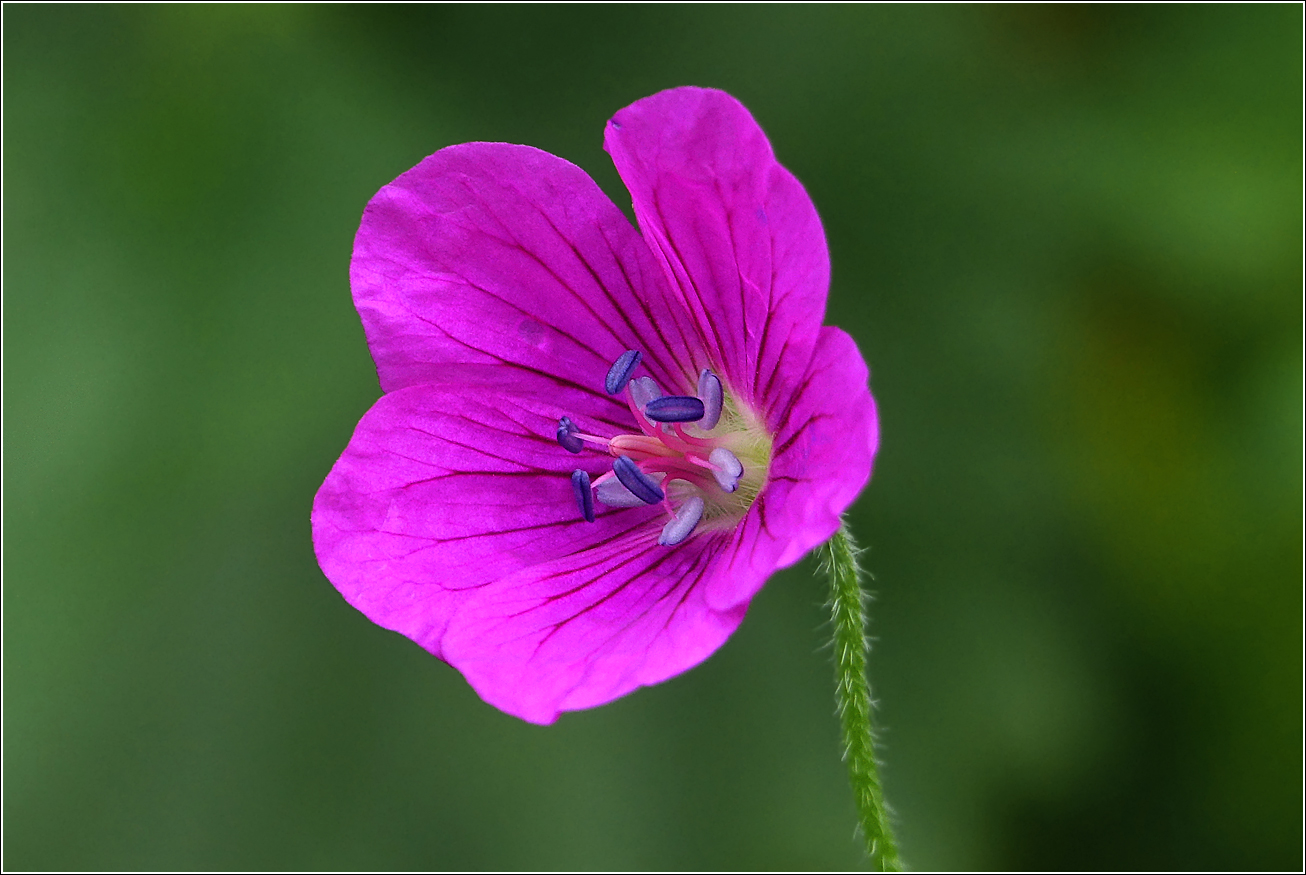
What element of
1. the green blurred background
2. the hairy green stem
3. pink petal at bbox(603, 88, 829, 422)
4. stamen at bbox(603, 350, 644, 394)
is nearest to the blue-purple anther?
stamen at bbox(603, 350, 644, 394)

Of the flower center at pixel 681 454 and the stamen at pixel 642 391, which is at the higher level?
the stamen at pixel 642 391

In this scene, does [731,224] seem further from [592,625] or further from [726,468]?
[592,625]

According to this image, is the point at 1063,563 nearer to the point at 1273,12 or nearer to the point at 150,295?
the point at 1273,12

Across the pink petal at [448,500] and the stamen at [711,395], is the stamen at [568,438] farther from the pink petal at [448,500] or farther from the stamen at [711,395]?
the stamen at [711,395]

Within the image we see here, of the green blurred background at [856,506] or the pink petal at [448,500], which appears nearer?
the pink petal at [448,500]

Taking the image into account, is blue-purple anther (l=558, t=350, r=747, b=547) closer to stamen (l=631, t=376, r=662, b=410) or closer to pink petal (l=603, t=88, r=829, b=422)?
stamen (l=631, t=376, r=662, b=410)

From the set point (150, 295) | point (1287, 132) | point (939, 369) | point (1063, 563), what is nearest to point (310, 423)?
point (150, 295)

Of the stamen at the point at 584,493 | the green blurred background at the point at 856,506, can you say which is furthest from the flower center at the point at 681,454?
the green blurred background at the point at 856,506
